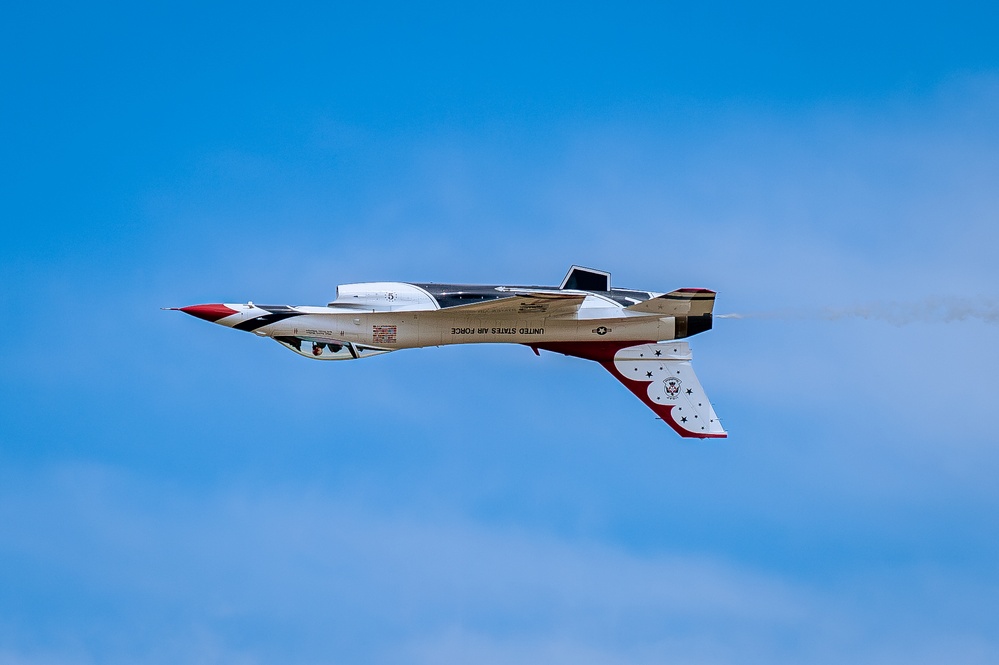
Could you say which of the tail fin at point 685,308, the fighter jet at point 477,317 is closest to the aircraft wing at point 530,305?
the fighter jet at point 477,317

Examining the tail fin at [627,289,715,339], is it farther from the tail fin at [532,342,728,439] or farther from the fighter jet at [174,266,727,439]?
the tail fin at [532,342,728,439]

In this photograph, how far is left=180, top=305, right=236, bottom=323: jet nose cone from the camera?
44969 mm

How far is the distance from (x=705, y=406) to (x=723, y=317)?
301 centimetres

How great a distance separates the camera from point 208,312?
45.0 meters

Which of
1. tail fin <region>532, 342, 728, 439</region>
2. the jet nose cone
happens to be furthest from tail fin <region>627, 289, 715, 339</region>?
the jet nose cone

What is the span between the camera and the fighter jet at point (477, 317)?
44625 mm

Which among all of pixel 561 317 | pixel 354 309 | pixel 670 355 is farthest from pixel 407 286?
pixel 670 355

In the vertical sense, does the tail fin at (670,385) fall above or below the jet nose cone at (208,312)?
below

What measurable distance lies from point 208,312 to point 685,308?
15152 mm

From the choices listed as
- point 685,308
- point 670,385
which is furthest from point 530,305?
point 670,385

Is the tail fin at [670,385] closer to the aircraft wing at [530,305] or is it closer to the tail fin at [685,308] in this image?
the tail fin at [685,308]

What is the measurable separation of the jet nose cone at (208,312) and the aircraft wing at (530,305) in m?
6.94

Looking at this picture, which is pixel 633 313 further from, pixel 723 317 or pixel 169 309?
pixel 169 309

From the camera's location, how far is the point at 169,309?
146ft
